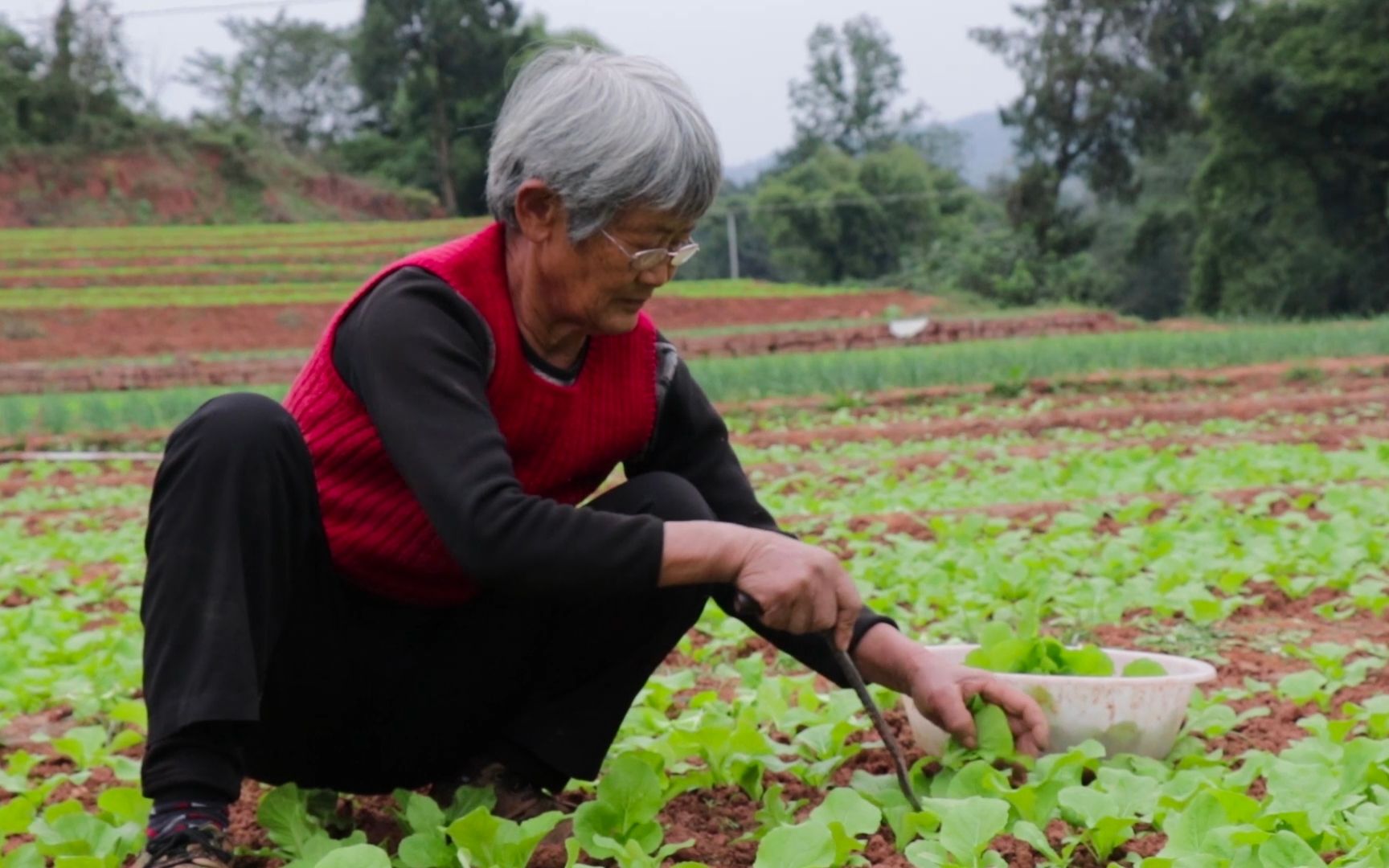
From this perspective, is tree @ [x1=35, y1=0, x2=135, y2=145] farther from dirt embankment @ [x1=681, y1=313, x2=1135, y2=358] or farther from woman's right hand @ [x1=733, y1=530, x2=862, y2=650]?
woman's right hand @ [x1=733, y1=530, x2=862, y2=650]

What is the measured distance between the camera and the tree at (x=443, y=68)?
4250 cm

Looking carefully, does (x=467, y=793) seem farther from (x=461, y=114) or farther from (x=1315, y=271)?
(x=461, y=114)

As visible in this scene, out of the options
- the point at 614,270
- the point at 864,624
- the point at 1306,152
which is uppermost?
the point at 1306,152

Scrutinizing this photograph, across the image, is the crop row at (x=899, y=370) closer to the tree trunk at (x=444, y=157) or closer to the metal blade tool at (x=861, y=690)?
the metal blade tool at (x=861, y=690)

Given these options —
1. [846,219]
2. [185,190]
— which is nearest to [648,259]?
[185,190]

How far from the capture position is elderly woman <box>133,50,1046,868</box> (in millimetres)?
1880

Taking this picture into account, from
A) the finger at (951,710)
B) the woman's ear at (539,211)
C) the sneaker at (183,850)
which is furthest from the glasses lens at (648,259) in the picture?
the sneaker at (183,850)

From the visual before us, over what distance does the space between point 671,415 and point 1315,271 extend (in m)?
33.4

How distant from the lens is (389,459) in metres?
2.05

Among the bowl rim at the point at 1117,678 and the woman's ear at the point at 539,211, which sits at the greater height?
the woman's ear at the point at 539,211

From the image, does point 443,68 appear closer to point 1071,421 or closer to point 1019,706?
point 1071,421

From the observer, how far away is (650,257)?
202 centimetres

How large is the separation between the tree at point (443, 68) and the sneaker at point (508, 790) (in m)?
39.0

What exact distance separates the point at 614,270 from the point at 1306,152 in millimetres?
33990
